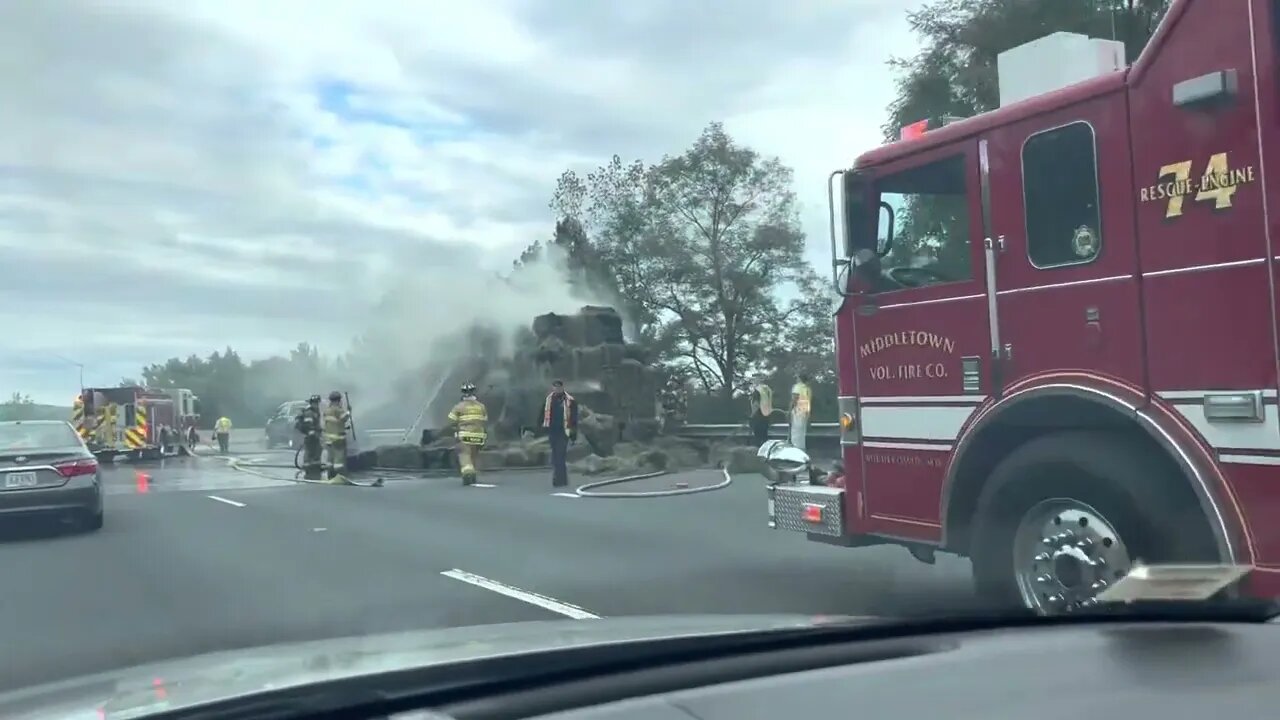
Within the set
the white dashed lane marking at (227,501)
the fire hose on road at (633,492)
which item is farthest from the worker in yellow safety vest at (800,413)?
the white dashed lane marking at (227,501)

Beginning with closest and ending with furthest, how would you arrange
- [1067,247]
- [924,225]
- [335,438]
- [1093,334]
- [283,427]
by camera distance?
[1093,334], [1067,247], [924,225], [335,438], [283,427]

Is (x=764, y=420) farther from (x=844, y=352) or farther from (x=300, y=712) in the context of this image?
(x=300, y=712)

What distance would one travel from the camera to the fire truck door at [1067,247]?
5.18 metres

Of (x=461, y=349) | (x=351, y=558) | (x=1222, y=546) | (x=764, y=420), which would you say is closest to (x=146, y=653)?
(x=351, y=558)

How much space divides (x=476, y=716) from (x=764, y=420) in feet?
63.8

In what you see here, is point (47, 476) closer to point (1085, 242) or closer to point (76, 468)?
point (76, 468)

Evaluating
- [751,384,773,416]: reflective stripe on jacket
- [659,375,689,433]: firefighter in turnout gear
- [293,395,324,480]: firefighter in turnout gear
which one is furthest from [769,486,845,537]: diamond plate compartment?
[659,375,689,433]: firefighter in turnout gear

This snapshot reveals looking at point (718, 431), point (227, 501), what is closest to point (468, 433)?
point (227, 501)

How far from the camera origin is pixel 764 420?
21.3 metres

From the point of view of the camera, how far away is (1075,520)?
5332mm

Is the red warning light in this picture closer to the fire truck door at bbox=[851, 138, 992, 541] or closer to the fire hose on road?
the fire truck door at bbox=[851, 138, 992, 541]

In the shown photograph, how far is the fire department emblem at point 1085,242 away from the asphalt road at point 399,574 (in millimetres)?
1835

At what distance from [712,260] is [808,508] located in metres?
28.2

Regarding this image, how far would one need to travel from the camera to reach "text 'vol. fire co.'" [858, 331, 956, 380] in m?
6.05
